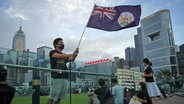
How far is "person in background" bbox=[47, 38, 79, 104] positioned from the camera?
390cm

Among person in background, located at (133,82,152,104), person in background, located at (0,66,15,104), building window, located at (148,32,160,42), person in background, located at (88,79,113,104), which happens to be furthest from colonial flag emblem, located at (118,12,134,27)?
building window, located at (148,32,160,42)

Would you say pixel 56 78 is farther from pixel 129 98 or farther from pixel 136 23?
pixel 129 98

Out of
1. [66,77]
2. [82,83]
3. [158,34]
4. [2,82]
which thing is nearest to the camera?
[2,82]

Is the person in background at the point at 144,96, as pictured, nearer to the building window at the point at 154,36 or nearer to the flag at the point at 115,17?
the flag at the point at 115,17

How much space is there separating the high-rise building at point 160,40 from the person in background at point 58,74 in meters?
108

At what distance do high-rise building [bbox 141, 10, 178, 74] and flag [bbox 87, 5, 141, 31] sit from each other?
347 feet

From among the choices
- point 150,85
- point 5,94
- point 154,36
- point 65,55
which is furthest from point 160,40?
point 5,94

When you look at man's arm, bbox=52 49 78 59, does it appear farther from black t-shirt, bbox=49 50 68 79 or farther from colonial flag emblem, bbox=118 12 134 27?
colonial flag emblem, bbox=118 12 134 27

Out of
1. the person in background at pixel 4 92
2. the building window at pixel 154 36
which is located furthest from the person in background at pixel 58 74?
the building window at pixel 154 36

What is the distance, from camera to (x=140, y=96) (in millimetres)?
6660

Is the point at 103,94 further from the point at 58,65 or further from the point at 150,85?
the point at 58,65

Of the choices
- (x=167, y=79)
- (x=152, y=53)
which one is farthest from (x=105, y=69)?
(x=152, y=53)

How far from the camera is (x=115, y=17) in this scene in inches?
237

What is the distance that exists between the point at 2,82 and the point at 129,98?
676 centimetres
